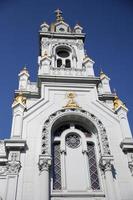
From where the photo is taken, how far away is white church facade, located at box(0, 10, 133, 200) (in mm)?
16766

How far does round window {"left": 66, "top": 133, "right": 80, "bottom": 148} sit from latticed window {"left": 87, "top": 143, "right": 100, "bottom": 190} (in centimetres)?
77

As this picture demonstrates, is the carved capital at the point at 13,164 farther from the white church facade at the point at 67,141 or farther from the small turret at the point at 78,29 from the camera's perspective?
the small turret at the point at 78,29

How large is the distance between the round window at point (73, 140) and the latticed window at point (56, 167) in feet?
2.28

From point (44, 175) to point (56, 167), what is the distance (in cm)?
163

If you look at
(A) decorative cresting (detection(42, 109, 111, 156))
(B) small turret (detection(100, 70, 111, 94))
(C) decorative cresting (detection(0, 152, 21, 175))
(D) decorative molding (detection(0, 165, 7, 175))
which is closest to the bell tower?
(B) small turret (detection(100, 70, 111, 94))

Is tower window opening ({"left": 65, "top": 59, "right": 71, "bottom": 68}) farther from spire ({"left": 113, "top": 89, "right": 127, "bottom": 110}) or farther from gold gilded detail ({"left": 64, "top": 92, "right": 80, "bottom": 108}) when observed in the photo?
spire ({"left": 113, "top": 89, "right": 127, "bottom": 110})

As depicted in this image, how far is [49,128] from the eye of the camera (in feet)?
64.8

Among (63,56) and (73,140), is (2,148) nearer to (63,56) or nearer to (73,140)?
(73,140)

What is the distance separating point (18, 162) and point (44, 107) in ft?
16.7

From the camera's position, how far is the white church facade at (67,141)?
16766mm

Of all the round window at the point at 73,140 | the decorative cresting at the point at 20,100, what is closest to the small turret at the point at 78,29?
the decorative cresting at the point at 20,100

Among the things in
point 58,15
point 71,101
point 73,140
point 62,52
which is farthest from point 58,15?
point 73,140

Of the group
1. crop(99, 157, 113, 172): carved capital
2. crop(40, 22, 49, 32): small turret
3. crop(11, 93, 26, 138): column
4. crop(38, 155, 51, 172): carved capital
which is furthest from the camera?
crop(40, 22, 49, 32): small turret

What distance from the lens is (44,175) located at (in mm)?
16797
